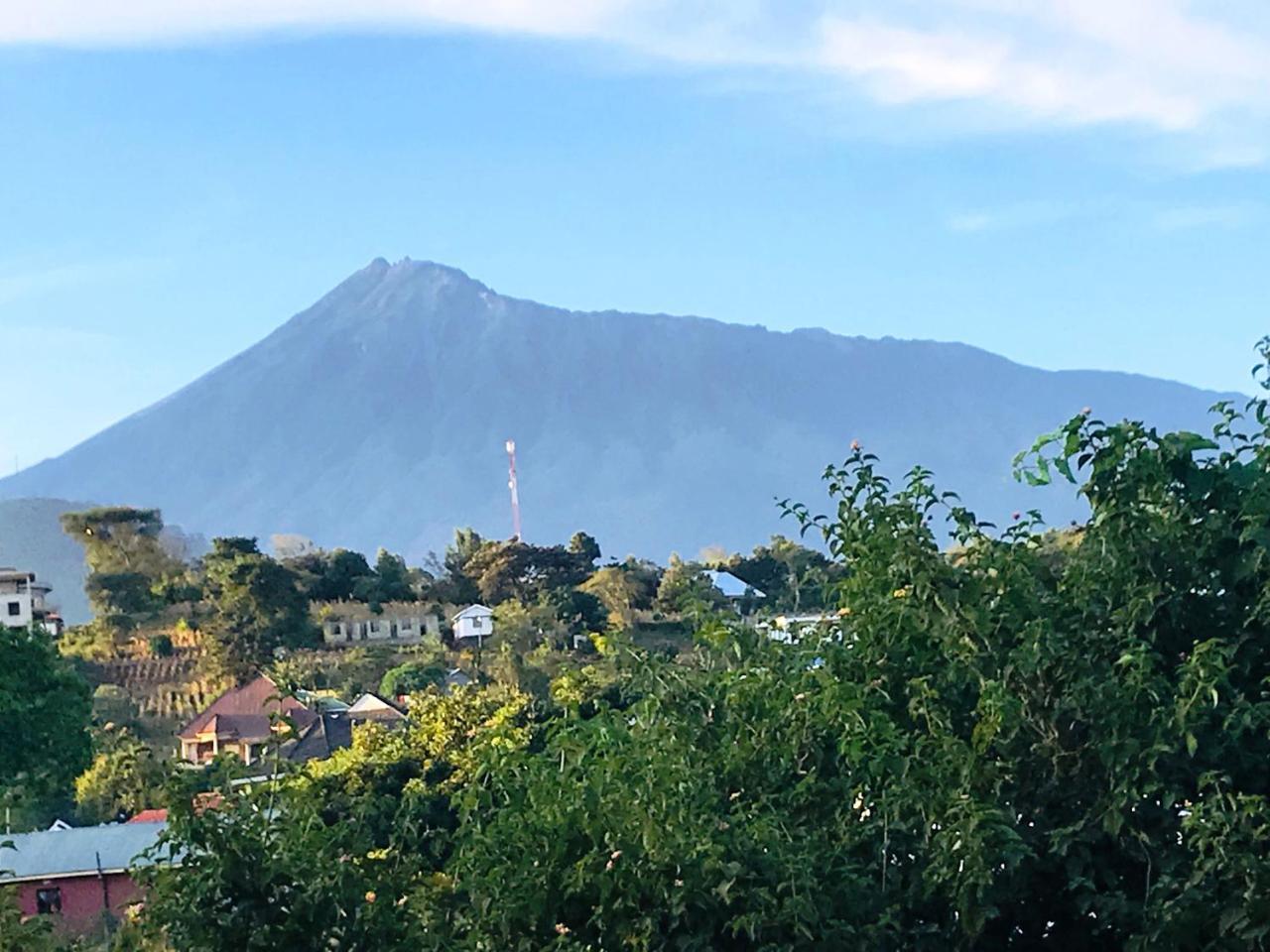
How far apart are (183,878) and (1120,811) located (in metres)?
2.18

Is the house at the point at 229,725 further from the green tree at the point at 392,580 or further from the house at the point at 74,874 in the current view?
the green tree at the point at 392,580

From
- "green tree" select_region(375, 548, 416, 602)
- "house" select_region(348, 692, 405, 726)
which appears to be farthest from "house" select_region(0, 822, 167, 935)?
"green tree" select_region(375, 548, 416, 602)

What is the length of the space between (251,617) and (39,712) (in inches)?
962

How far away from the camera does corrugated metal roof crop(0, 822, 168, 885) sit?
20250 millimetres

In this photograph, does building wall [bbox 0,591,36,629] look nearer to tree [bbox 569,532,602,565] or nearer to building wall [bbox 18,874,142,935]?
tree [bbox 569,532,602,565]

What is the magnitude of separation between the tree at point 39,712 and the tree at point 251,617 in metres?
21.6

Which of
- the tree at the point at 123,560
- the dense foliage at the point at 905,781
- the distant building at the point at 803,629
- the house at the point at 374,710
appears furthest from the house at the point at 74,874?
the tree at the point at 123,560

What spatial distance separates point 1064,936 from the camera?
15.7 feet

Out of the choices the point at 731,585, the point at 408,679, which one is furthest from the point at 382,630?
the point at 731,585

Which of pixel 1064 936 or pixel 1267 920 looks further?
pixel 1064 936

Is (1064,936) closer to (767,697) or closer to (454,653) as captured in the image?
(767,697)

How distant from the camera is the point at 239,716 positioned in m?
36.2

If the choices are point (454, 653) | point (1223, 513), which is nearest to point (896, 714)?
point (1223, 513)

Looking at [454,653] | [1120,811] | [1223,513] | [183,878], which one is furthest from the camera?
[454,653]
